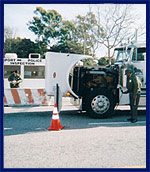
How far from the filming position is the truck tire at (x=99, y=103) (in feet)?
26.8

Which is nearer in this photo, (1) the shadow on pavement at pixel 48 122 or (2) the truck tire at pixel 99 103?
(1) the shadow on pavement at pixel 48 122

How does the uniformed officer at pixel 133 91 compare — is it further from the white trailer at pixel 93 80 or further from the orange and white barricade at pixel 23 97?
the orange and white barricade at pixel 23 97

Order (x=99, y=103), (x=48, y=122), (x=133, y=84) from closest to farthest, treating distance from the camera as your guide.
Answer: (x=48, y=122) < (x=133, y=84) < (x=99, y=103)

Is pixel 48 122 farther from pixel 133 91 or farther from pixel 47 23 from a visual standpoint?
pixel 47 23

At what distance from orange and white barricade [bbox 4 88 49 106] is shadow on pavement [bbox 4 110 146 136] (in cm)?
283

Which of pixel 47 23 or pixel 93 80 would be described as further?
pixel 47 23

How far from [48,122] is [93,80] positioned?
7.34 feet

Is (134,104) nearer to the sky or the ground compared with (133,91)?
nearer to the ground

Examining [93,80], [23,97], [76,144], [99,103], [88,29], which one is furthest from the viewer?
[88,29]

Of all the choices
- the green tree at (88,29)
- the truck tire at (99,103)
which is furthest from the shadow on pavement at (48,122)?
the green tree at (88,29)

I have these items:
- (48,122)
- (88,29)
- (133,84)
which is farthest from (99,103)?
(88,29)

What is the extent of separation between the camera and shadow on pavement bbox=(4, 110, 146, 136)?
6863mm

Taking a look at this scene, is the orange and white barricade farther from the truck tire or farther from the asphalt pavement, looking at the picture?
the truck tire

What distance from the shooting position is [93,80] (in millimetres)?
8656
